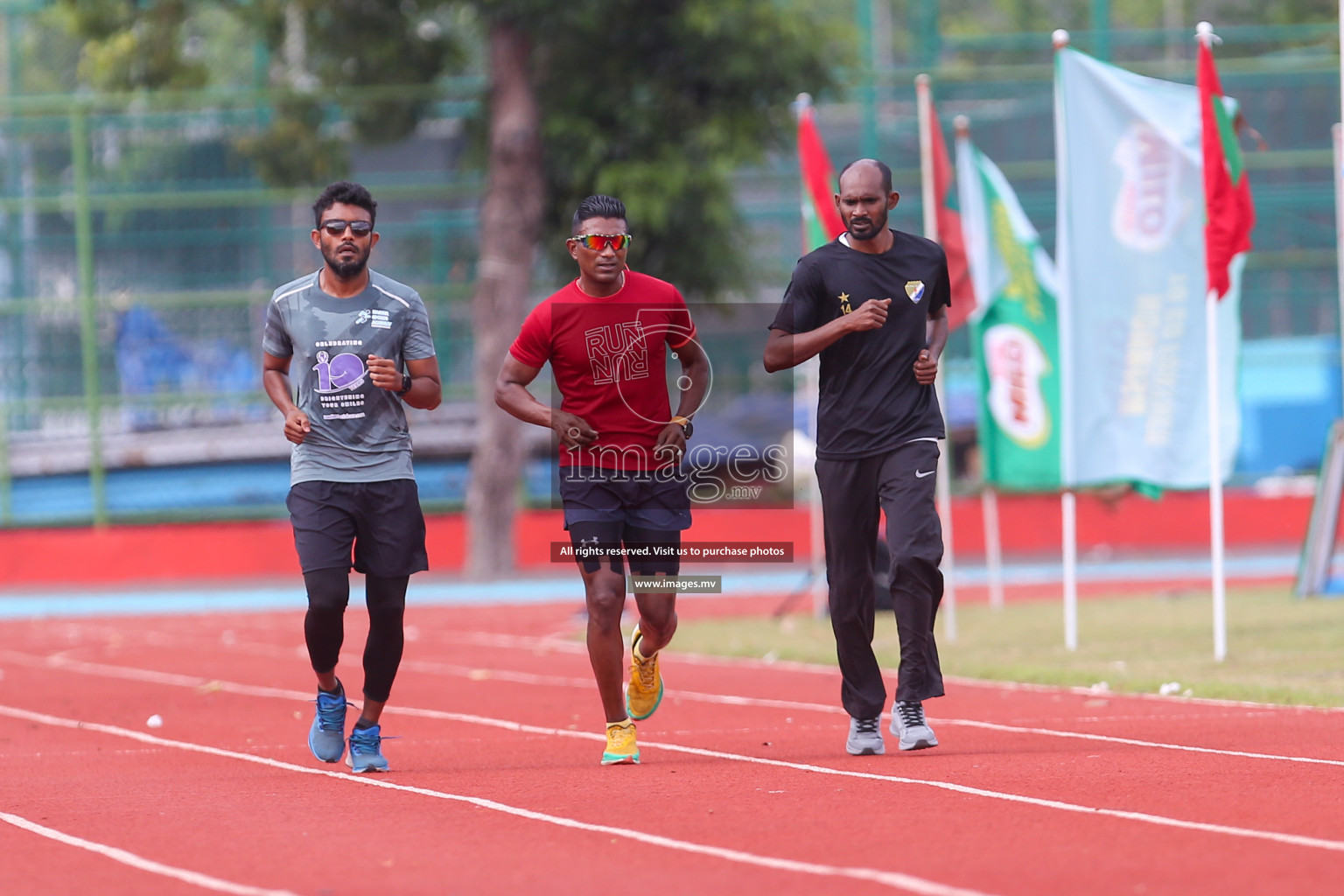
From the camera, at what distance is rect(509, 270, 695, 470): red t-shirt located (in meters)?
7.61

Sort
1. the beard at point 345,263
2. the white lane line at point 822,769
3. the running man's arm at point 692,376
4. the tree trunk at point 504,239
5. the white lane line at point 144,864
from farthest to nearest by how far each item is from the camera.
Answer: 1. the tree trunk at point 504,239
2. the running man's arm at point 692,376
3. the beard at point 345,263
4. the white lane line at point 822,769
5. the white lane line at point 144,864

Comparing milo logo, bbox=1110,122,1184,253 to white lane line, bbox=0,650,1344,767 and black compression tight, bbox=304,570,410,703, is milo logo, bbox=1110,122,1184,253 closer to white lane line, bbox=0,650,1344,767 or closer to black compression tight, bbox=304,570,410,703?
white lane line, bbox=0,650,1344,767

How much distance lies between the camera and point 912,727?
7660 mm

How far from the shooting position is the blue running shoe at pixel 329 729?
303 inches

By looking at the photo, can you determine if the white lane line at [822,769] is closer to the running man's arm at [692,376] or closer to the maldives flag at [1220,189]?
the running man's arm at [692,376]

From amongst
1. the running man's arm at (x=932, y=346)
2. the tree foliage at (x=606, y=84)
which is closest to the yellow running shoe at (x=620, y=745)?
the running man's arm at (x=932, y=346)

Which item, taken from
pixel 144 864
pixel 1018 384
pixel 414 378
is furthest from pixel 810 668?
pixel 144 864

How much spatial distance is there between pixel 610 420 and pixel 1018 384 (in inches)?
272

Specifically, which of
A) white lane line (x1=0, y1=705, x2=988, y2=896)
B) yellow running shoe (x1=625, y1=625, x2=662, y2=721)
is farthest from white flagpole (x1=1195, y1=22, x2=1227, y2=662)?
white lane line (x1=0, y1=705, x2=988, y2=896)

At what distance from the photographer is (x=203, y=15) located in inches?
938

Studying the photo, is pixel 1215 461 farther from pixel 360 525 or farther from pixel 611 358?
pixel 360 525

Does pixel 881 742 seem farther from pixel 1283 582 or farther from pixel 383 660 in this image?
pixel 1283 582

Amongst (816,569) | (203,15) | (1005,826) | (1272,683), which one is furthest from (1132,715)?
(203,15)

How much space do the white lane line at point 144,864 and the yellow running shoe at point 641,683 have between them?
243 cm
